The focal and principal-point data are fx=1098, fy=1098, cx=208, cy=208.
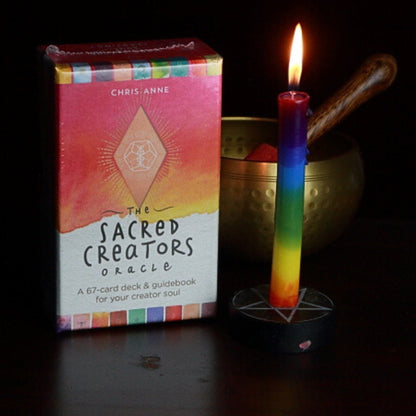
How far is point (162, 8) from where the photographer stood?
4.75 feet

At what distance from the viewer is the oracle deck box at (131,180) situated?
1041mm

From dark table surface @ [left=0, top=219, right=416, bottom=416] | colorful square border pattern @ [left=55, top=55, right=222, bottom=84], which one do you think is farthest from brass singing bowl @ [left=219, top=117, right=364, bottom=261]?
colorful square border pattern @ [left=55, top=55, right=222, bottom=84]

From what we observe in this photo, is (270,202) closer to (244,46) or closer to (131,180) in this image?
(131,180)

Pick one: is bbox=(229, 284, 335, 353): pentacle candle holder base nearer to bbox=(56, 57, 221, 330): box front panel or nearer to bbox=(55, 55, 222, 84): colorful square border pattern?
bbox=(56, 57, 221, 330): box front panel

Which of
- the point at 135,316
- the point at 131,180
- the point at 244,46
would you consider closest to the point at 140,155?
the point at 131,180

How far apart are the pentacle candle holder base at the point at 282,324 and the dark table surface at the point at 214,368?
0.01 meters

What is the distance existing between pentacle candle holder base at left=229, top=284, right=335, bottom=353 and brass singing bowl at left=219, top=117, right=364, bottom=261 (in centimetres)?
12

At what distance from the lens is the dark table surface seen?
0.97 m

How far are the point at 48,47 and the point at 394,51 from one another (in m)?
0.59

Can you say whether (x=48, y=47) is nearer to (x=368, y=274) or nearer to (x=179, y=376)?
(x=179, y=376)

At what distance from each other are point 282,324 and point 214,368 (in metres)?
0.08

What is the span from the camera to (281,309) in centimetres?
109

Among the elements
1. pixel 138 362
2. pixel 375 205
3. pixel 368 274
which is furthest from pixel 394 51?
pixel 138 362

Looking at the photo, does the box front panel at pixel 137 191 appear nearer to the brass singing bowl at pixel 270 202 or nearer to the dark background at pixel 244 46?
the brass singing bowl at pixel 270 202
